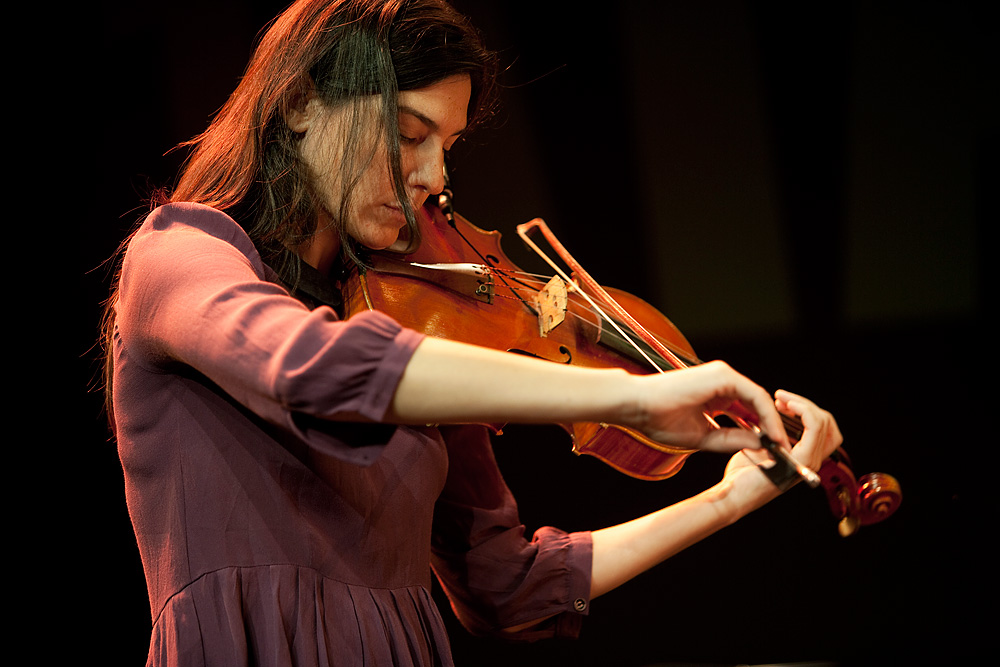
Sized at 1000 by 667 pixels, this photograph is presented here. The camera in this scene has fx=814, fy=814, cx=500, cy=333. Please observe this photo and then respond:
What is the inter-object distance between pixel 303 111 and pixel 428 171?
140 mm

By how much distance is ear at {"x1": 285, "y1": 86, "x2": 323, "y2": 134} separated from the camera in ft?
2.72

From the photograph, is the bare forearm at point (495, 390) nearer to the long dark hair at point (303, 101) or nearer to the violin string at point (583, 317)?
the long dark hair at point (303, 101)

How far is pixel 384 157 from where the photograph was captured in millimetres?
807

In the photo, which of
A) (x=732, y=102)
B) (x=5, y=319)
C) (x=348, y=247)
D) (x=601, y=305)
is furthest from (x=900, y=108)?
(x=5, y=319)

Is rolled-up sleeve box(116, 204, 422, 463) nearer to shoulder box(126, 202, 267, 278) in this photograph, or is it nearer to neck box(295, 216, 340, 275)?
shoulder box(126, 202, 267, 278)

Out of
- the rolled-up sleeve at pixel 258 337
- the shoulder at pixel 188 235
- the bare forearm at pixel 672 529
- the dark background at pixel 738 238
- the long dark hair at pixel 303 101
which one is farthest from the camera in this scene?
the dark background at pixel 738 238

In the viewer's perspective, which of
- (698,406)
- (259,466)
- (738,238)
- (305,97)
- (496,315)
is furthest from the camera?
(738,238)

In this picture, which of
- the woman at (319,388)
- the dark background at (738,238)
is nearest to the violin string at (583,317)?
the woman at (319,388)

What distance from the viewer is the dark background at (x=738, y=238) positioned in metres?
1.45

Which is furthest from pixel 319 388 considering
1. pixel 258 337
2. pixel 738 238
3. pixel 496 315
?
pixel 738 238

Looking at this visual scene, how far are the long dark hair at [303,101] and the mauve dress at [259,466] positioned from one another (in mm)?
75

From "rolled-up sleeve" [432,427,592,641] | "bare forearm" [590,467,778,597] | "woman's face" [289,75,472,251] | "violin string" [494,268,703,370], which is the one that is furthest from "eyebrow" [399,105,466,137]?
"bare forearm" [590,467,778,597]

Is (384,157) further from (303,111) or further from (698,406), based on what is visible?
(698,406)

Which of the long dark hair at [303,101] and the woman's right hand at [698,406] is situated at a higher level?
the long dark hair at [303,101]
